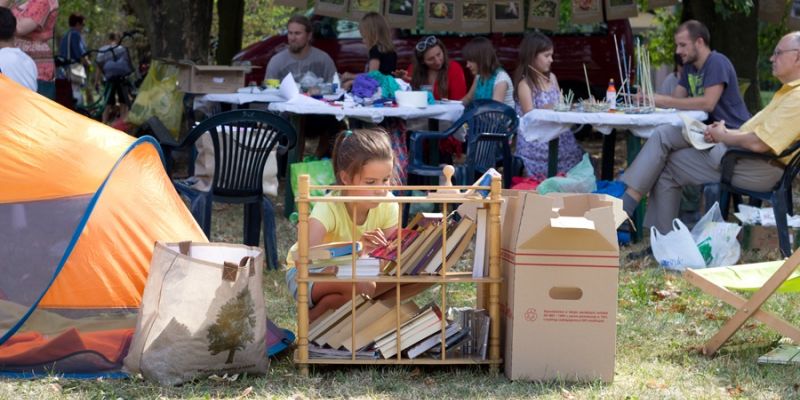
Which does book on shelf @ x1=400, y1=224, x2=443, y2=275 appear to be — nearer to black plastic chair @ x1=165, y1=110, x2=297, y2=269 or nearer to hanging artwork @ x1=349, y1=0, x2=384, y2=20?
black plastic chair @ x1=165, y1=110, x2=297, y2=269

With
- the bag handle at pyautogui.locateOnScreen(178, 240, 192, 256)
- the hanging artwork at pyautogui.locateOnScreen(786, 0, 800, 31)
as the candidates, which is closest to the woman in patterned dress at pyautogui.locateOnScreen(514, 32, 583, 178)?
the bag handle at pyautogui.locateOnScreen(178, 240, 192, 256)

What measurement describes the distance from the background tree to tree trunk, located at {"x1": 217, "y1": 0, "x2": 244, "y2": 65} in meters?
9.48

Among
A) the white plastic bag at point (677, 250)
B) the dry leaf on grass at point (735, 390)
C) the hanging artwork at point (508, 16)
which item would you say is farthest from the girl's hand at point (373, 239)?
the hanging artwork at point (508, 16)

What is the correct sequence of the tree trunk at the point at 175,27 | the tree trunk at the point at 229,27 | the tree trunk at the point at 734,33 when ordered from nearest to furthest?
the tree trunk at the point at 175,27 < the tree trunk at the point at 734,33 < the tree trunk at the point at 229,27

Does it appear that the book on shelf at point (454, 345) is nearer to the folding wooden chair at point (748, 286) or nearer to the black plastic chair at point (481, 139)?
the folding wooden chair at point (748, 286)

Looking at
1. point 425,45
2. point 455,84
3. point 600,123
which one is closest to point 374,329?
point 600,123

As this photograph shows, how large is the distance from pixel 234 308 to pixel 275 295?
169 centimetres

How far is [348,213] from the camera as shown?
4410 millimetres

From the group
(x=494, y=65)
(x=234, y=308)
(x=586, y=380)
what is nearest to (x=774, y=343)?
(x=586, y=380)

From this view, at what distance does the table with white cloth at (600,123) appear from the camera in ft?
23.6

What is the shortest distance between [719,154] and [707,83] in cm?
109

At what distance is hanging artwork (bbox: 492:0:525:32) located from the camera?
40.7 feet

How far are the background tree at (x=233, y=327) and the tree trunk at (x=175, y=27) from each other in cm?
707

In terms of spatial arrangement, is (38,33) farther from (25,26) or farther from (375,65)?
(375,65)
